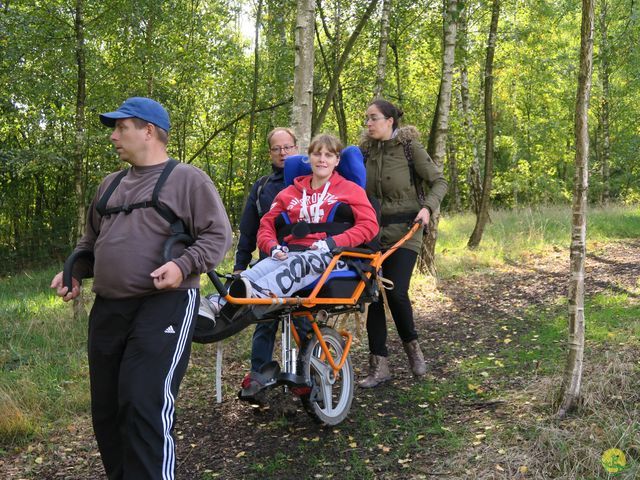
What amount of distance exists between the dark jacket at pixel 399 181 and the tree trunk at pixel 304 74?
160 centimetres

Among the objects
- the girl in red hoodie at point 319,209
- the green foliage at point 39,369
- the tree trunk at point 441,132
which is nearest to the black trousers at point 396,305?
the girl in red hoodie at point 319,209

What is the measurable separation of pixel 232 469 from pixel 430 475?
125cm

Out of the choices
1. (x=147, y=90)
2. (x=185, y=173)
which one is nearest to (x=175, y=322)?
(x=185, y=173)

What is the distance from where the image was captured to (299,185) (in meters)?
4.80

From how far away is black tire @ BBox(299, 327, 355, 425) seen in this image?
174 inches

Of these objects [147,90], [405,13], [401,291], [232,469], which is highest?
[405,13]

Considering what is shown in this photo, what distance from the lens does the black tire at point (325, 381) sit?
4.41 m

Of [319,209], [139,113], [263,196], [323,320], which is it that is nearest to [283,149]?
[263,196]

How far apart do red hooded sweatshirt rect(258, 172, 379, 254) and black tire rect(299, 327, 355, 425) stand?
74 centimetres

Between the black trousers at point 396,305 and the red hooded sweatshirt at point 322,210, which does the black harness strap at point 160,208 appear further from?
the black trousers at point 396,305

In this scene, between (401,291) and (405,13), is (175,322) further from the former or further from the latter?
(405,13)

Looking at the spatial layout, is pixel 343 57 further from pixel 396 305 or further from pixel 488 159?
pixel 396 305

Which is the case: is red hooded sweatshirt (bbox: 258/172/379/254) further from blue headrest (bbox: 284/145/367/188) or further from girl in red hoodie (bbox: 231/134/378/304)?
blue headrest (bbox: 284/145/367/188)

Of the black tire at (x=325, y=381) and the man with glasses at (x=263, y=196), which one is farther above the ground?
the man with glasses at (x=263, y=196)
